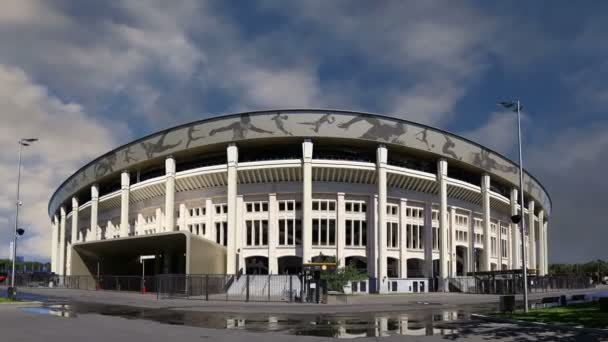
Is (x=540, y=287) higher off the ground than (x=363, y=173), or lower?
lower

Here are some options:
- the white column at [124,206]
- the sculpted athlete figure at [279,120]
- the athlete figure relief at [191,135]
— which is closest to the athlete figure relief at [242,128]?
the sculpted athlete figure at [279,120]

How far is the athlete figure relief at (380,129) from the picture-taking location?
2381 inches

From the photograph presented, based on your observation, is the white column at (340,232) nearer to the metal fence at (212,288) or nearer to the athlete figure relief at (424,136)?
the athlete figure relief at (424,136)

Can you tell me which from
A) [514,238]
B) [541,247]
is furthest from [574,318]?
[541,247]

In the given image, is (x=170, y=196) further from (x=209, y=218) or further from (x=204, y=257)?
(x=204, y=257)

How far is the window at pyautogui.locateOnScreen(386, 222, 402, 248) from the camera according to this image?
207ft

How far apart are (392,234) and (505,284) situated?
13.2 m

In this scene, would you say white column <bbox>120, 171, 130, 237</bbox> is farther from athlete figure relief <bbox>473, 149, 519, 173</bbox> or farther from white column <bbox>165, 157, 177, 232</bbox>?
athlete figure relief <bbox>473, 149, 519, 173</bbox>

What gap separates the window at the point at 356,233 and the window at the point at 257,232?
29.8 feet

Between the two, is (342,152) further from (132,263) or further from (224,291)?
(132,263)

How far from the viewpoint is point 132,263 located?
7138 centimetres

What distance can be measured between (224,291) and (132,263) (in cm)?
2896

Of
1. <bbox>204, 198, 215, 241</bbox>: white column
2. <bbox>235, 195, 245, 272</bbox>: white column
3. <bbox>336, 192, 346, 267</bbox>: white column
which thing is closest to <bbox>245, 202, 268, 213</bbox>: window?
<bbox>235, 195, 245, 272</bbox>: white column

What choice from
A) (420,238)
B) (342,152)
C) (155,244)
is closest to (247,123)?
(342,152)
